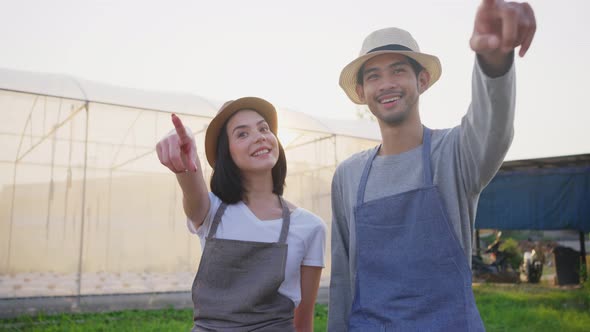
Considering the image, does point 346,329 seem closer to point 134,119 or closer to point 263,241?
point 263,241

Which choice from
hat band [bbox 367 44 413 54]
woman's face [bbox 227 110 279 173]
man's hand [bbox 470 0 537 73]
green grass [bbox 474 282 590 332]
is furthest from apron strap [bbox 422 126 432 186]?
green grass [bbox 474 282 590 332]

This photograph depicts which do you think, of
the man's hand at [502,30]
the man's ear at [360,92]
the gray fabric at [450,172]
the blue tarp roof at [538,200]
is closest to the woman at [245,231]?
the gray fabric at [450,172]

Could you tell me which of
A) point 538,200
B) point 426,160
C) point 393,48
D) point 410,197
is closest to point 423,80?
point 393,48

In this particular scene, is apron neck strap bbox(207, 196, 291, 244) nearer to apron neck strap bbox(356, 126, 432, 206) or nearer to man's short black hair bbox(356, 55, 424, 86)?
apron neck strap bbox(356, 126, 432, 206)

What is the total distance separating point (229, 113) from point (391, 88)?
2.16 ft

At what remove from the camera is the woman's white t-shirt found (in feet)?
5.64

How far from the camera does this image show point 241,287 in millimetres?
1634

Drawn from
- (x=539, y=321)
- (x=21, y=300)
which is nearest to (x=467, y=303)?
(x=539, y=321)

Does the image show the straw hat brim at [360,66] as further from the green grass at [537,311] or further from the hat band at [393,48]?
the green grass at [537,311]

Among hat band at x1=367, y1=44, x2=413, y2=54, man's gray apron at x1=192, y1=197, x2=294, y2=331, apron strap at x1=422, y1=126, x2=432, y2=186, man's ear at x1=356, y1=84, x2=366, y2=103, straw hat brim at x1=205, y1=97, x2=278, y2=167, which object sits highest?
hat band at x1=367, y1=44, x2=413, y2=54

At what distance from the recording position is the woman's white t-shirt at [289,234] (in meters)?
1.72

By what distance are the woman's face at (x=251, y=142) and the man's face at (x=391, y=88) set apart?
0.42m

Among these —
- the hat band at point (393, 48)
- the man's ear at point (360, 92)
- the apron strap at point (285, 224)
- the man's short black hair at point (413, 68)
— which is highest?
the hat band at point (393, 48)

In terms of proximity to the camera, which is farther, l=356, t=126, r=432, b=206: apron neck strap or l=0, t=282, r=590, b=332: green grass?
l=0, t=282, r=590, b=332: green grass
